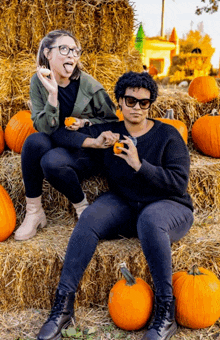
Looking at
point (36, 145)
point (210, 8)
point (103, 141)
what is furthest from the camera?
point (210, 8)

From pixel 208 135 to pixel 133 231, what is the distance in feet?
4.95

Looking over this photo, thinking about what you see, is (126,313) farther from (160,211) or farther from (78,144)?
(78,144)

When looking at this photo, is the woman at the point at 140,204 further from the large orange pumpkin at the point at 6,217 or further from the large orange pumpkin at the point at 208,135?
the large orange pumpkin at the point at 208,135

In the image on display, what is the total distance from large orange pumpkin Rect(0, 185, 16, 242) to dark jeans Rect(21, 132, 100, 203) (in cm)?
18

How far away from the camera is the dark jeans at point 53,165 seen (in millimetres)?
2492

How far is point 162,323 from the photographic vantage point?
6.75 ft

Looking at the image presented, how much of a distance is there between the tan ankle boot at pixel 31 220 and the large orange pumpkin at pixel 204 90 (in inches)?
91.1

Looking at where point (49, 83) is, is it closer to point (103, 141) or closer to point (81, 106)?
point (81, 106)

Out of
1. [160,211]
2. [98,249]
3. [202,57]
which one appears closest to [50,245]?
[98,249]

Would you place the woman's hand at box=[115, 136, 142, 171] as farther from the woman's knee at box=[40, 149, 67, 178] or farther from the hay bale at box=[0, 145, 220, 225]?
the hay bale at box=[0, 145, 220, 225]

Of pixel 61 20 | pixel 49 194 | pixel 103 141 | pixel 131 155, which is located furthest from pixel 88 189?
pixel 61 20

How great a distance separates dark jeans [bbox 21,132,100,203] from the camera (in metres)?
2.49

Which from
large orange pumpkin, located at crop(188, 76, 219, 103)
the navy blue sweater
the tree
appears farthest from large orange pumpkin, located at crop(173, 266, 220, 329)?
the tree

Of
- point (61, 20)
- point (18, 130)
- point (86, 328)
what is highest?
point (61, 20)
